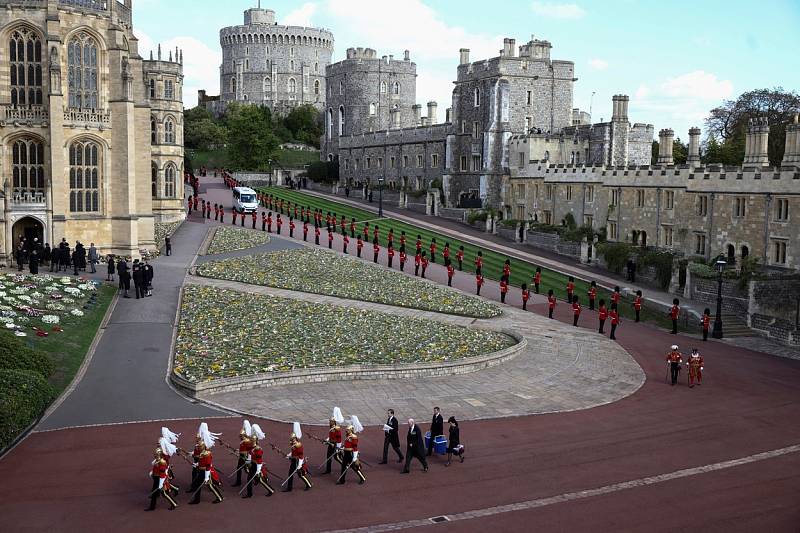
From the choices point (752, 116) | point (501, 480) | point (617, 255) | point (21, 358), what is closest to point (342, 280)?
point (617, 255)

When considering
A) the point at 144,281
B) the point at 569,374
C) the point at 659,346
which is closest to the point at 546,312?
the point at 659,346

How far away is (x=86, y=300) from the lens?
33.8 meters

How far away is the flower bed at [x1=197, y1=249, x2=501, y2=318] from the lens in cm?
3834

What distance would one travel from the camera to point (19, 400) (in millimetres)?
19797

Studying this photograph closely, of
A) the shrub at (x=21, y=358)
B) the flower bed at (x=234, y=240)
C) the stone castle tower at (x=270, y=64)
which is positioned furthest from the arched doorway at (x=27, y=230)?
the stone castle tower at (x=270, y=64)

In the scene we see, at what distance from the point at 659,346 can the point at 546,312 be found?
712 cm

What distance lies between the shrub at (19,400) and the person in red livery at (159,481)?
4666 millimetres

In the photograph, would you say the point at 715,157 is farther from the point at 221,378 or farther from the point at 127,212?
the point at 221,378

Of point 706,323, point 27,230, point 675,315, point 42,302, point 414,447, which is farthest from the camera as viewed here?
point 27,230

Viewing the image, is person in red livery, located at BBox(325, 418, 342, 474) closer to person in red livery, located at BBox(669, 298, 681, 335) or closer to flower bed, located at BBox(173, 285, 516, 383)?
flower bed, located at BBox(173, 285, 516, 383)

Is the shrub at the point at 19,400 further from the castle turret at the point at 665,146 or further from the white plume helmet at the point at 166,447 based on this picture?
the castle turret at the point at 665,146

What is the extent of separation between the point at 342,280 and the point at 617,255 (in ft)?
58.6

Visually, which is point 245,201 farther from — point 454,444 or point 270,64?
point 270,64

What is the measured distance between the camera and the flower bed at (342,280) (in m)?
38.3
